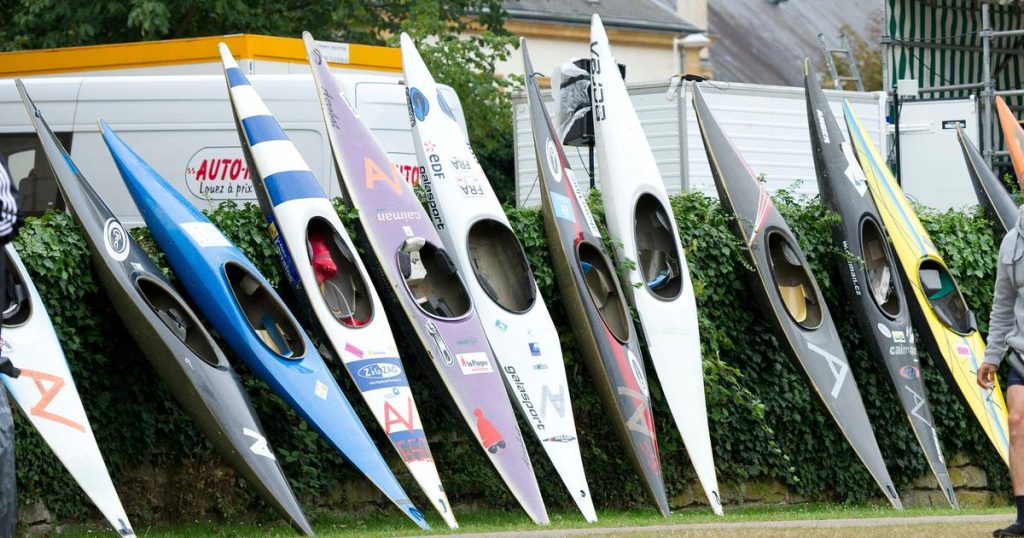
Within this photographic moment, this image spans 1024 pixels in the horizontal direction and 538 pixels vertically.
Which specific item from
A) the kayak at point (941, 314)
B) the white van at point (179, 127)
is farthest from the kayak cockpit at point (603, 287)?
the white van at point (179, 127)

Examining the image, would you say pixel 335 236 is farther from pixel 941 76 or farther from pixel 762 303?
pixel 941 76

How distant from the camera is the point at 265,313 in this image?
28.9 feet

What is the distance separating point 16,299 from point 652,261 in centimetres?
405

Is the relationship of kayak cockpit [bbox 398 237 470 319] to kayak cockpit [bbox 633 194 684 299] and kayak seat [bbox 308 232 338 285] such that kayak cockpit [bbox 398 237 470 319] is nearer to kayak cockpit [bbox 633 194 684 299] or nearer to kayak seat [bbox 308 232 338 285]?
kayak seat [bbox 308 232 338 285]


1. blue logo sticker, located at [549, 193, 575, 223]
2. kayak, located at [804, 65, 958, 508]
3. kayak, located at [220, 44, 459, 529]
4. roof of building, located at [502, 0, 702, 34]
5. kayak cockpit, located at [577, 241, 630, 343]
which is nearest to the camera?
kayak, located at [220, 44, 459, 529]

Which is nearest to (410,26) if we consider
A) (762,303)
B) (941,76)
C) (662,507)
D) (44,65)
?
(44,65)

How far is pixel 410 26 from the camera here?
59.4 feet

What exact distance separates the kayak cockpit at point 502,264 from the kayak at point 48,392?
2.57m

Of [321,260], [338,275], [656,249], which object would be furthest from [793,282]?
[321,260]

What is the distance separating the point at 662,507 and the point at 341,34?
453 inches

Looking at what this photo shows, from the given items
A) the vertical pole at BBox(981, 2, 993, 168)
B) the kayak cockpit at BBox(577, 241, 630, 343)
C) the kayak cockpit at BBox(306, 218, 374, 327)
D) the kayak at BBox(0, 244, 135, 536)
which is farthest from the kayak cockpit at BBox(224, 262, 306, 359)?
the vertical pole at BBox(981, 2, 993, 168)

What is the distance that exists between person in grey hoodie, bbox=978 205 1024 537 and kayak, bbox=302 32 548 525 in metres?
2.76

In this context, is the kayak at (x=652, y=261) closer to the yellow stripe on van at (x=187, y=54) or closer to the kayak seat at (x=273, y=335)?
the kayak seat at (x=273, y=335)

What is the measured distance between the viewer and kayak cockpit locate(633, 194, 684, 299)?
997cm
